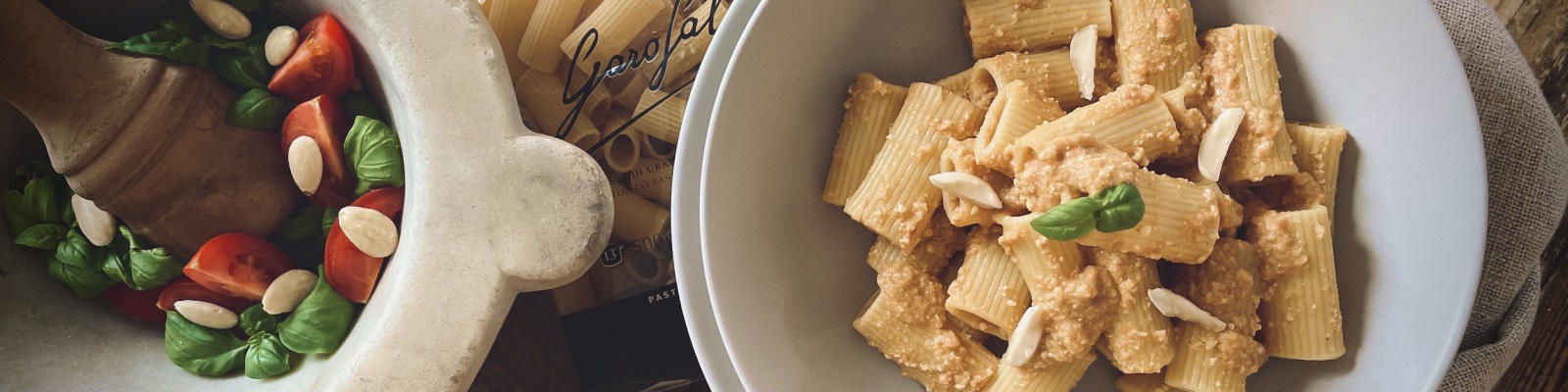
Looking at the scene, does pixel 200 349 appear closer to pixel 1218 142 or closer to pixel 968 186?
pixel 968 186

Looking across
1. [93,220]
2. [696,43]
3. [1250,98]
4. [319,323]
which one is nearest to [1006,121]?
[1250,98]

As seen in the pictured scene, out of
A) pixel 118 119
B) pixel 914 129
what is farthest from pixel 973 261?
pixel 118 119

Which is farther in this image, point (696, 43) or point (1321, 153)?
point (696, 43)

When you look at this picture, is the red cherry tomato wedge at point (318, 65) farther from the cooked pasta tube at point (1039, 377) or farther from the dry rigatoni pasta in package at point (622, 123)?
the cooked pasta tube at point (1039, 377)

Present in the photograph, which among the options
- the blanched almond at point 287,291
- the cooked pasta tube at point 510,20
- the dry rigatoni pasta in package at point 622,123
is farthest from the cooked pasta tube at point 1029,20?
the blanched almond at point 287,291

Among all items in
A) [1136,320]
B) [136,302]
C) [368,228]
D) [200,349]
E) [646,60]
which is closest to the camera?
[1136,320]

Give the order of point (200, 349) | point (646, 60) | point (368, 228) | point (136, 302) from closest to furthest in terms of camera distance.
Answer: point (368, 228), point (200, 349), point (136, 302), point (646, 60)

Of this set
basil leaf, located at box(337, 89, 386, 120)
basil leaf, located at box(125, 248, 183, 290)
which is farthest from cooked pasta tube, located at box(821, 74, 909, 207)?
basil leaf, located at box(125, 248, 183, 290)
